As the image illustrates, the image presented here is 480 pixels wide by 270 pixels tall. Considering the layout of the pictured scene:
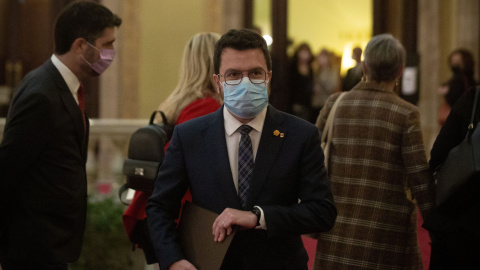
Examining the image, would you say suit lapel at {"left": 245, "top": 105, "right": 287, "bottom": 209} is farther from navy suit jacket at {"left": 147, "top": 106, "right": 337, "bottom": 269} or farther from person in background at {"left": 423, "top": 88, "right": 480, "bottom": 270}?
person in background at {"left": 423, "top": 88, "right": 480, "bottom": 270}

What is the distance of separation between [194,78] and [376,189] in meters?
1.10

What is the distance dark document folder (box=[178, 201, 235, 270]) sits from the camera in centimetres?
267

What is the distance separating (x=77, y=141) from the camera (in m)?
3.69

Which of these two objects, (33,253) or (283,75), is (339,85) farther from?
(33,253)

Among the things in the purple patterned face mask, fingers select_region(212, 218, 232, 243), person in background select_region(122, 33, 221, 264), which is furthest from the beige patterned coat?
fingers select_region(212, 218, 232, 243)

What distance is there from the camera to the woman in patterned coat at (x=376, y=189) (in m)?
4.08

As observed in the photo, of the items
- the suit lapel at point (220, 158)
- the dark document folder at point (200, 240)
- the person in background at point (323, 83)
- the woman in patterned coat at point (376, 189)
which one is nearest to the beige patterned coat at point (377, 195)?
the woman in patterned coat at point (376, 189)

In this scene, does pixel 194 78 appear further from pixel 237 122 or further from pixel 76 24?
pixel 237 122

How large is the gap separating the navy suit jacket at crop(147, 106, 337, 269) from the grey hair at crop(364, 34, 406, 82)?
1453 millimetres

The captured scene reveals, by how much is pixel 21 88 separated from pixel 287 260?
5.02 ft

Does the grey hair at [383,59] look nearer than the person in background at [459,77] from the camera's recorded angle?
Yes

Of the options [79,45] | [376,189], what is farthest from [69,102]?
[376,189]

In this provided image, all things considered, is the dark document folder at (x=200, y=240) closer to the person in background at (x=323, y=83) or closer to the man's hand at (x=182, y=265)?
the man's hand at (x=182, y=265)

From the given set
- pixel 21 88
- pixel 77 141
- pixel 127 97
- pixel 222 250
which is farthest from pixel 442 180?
pixel 127 97
